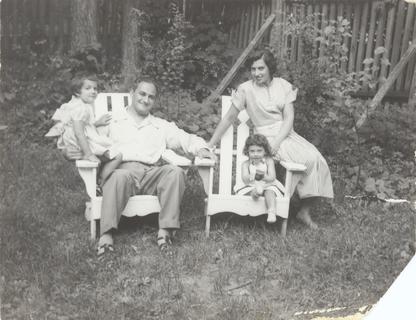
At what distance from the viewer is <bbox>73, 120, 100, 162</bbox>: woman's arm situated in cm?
338

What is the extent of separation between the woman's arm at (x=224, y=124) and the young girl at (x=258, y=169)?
0.25 metres

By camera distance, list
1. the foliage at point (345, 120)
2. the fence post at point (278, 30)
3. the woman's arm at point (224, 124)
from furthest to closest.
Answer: the fence post at point (278, 30) < the foliage at point (345, 120) < the woman's arm at point (224, 124)

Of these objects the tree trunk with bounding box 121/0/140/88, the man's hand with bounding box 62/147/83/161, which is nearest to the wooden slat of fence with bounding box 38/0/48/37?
the tree trunk with bounding box 121/0/140/88

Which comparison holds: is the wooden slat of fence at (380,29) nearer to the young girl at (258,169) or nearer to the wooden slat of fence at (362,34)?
the wooden slat of fence at (362,34)

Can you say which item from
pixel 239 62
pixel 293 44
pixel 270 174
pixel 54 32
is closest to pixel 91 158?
pixel 270 174

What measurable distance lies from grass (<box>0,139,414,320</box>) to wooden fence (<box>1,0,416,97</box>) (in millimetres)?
1168

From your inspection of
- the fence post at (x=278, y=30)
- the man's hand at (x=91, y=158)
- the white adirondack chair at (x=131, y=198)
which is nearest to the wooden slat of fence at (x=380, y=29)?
the fence post at (x=278, y=30)

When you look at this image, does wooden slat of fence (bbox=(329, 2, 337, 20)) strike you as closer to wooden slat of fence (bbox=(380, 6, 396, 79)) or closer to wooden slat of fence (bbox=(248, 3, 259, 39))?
wooden slat of fence (bbox=(380, 6, 396, 79))

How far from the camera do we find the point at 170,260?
316 cm

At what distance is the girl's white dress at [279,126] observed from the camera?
12.2ft

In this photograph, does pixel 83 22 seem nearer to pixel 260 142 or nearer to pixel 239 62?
pixel 239 62

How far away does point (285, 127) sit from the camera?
3.78 m

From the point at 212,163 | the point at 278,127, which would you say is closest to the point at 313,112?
the point at 278,127

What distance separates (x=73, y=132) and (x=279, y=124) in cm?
147
